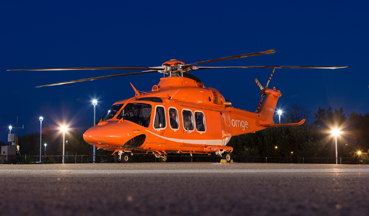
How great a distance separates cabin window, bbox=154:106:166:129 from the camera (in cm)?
1376

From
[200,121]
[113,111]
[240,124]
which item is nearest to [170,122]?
[200,121]

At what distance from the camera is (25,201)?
263 centimetres

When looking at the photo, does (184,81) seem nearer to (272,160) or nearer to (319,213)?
(319,213)

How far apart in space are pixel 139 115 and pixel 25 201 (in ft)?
35.9

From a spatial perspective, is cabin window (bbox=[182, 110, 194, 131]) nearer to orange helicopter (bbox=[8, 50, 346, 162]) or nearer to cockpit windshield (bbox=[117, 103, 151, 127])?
orange helicopter (bbox=[8, 50, 346, 162])

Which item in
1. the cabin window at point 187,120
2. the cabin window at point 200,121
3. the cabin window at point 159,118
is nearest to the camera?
the cabin window at point 159,118

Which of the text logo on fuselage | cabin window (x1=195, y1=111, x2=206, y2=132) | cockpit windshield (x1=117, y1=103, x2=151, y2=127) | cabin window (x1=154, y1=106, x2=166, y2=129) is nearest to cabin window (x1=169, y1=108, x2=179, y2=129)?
cabin window (x1=154, y1=106, x2=166, y2=129)

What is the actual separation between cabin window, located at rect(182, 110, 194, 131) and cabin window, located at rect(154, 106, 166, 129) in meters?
1.13

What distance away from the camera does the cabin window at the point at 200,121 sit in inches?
601

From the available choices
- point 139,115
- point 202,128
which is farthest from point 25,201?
point 202,128

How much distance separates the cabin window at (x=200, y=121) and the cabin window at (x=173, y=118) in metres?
1.16

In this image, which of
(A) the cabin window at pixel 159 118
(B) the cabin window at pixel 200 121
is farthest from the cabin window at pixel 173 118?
(B) the cabin window at pixel 200 121

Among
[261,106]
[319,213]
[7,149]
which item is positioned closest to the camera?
[319,213]

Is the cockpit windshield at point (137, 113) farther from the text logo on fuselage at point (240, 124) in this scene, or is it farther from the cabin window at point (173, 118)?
the text logo on fuselage at point (240, 124)
